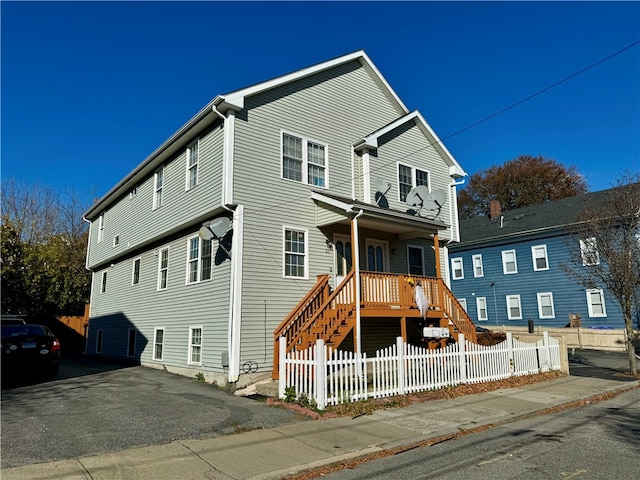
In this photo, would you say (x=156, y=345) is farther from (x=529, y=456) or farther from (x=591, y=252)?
(x=591, y=252)

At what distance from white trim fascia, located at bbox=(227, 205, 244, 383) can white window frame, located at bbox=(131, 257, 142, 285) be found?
765 cm

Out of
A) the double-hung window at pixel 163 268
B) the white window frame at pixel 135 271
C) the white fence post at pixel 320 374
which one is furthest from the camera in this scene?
the white window frame at pixel 135 271

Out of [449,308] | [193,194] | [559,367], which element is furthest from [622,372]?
[193,194]

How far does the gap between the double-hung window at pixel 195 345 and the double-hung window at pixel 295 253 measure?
316 centimetres

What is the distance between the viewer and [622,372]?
1477 centimetres

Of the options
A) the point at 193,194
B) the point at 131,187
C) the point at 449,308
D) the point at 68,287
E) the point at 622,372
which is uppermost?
the point at 131,187

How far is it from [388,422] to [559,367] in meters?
9.35

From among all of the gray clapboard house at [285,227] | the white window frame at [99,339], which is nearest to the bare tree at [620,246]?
the gray clapboard house at [285,227]

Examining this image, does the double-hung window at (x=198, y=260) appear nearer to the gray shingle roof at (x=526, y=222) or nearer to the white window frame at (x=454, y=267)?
the gray shingle roof at (x=526, y=222)

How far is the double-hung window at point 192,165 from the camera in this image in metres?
14.1

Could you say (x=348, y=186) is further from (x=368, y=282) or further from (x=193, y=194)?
(x=193, y=194)

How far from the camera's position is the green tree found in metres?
45.2

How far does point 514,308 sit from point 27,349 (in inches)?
1045

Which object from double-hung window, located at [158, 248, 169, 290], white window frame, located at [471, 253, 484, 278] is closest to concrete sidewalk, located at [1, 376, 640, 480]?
double-hung window, located at [158, 248, 169, 290]
